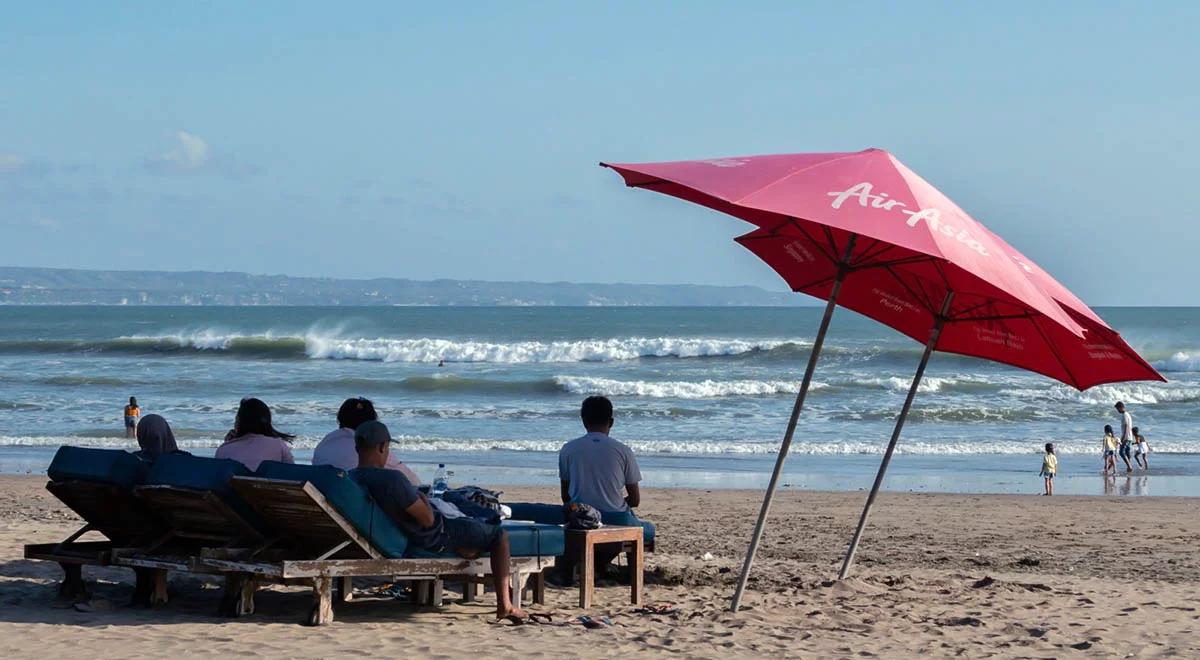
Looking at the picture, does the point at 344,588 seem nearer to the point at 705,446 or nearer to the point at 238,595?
the point at 238,595

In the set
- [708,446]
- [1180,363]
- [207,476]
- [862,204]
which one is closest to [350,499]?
[207,476]

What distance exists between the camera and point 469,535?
7.07 m

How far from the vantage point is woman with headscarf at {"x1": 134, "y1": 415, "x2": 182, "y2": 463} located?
24.5 ft

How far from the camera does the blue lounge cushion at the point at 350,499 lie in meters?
6.54

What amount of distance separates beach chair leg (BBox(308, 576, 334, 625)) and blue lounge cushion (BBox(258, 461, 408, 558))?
1.10ft

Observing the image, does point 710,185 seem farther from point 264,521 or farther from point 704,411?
point 704,411

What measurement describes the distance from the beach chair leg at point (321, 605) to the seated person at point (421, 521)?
1.57 ft

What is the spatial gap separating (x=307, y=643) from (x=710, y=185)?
9.50 feet

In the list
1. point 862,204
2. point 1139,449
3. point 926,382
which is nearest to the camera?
point 862,204

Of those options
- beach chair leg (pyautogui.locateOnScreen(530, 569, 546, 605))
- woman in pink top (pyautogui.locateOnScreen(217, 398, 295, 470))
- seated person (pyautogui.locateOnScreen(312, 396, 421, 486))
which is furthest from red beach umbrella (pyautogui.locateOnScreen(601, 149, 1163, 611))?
woman in pink top (pyautogui.locateOnScreen(217, 398, 295, 470))

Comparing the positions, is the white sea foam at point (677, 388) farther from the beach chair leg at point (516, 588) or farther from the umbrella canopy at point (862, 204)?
the umbrella canopy at point (862, 204)

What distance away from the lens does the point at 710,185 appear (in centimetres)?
652

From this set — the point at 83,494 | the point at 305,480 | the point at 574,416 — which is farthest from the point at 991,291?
the point at 574,416

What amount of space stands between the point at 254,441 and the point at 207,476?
67 cm
